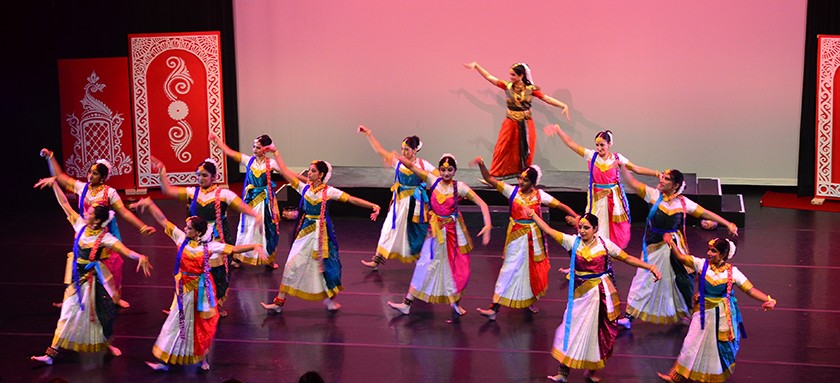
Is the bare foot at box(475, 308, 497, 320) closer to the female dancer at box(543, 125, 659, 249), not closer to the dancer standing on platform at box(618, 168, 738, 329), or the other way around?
the dancer standing on platform at box(618, 168, 738, 329)

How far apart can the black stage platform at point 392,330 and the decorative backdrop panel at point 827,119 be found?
1495 mm

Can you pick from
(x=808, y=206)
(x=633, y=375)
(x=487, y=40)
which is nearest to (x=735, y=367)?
→ (x=633, y=375)

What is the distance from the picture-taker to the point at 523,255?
7.25 metres

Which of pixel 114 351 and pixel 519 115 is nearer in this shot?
pixel 114 351

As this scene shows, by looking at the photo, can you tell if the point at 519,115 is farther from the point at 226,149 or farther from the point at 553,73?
the point at 226,149

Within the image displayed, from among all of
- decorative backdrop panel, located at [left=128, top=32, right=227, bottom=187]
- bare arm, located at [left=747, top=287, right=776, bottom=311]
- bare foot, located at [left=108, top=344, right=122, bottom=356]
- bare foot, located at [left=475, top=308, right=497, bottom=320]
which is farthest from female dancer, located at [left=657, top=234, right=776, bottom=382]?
decorative backdrop panel, located at [left=128, top=32, right=227, bottom=187]

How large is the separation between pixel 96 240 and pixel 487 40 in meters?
5.83

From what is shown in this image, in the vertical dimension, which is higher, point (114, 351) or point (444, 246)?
point (444, 246)

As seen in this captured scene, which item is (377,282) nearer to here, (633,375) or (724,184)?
(633,375)

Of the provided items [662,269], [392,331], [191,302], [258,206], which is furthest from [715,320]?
[258,206]

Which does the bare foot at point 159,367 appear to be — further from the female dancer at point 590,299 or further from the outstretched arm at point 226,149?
the female dancer at point 590,299

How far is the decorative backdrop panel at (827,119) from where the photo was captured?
10.6 m

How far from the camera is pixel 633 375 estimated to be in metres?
6.46

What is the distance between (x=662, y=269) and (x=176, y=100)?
239 inches
